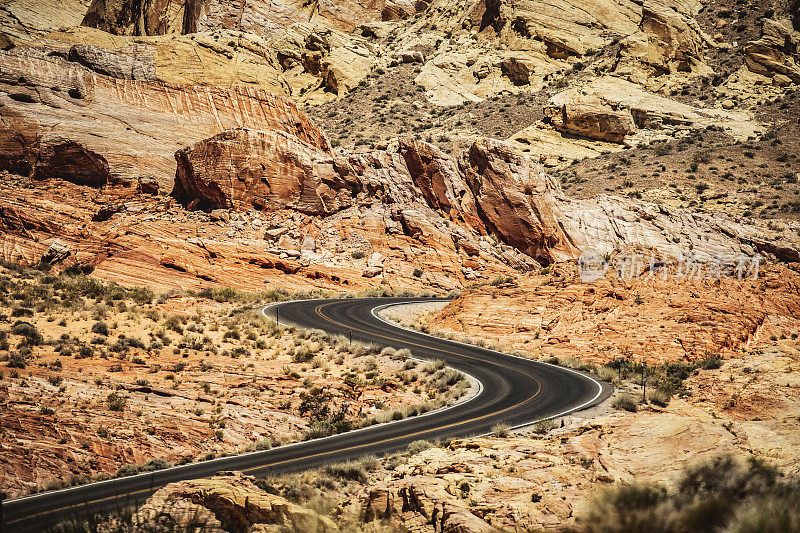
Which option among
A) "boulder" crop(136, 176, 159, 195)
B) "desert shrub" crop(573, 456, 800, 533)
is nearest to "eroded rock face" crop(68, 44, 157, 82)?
"boulder" crop(136, 176, 159, 195)

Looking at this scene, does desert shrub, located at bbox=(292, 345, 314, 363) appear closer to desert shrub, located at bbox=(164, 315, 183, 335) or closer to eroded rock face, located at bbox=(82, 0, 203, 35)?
desert shrub, located at bbox=(164, 315, 183, 335)

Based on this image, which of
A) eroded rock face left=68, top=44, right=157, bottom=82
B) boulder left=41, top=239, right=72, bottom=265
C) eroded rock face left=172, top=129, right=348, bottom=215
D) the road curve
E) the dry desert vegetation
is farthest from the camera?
eroded rock face left=68, top=44, right=157, bottom=82

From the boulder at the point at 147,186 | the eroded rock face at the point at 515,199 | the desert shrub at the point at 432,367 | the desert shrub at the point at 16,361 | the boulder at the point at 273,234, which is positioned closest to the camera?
the desert shrub at the point at 16,361

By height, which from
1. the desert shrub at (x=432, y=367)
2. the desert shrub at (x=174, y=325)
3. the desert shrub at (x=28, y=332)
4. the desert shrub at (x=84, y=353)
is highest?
the desert shrub at (x=432, y=367)

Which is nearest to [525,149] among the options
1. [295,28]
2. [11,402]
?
[295,28]

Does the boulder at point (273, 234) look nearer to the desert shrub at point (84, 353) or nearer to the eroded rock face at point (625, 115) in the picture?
the desert shrub at point (84, 353)

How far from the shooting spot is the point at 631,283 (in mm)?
29812

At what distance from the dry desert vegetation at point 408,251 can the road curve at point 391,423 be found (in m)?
1.02

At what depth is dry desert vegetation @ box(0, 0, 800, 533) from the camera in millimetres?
10141

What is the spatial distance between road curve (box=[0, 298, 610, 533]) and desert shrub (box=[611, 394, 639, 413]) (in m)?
0.93

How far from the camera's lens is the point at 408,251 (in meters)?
45.2

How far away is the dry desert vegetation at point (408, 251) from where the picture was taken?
33.3 ft

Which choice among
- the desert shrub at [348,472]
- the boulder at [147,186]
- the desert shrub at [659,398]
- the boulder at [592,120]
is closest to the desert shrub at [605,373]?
the desert shrub at [659,398]

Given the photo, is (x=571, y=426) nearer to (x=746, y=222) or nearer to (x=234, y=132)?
(x=234, y=132)
